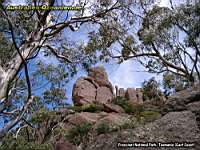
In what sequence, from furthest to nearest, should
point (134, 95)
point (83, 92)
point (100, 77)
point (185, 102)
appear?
point (100, 77), point (83, 92), point (134, 95), point (185, 102)

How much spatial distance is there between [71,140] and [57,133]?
10.8ft

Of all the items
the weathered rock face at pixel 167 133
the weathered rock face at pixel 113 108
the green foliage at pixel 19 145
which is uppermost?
the weathered rock face at pixel 113 108

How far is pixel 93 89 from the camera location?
31609mm

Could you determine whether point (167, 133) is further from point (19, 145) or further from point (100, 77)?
point (100, 77)

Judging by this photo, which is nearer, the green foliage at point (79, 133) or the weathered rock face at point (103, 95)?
the green foliage at point (79, 133)

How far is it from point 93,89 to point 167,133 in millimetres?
23777

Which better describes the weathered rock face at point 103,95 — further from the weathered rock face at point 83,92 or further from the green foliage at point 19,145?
the green foliage at point 19,145

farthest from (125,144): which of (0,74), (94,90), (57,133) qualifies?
(94,90)

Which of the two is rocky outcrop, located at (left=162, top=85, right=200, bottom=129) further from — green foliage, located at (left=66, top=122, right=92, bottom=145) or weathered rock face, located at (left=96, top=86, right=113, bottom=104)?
weathered rock face, located at (left=96, top=86, right=113, bottom=104)

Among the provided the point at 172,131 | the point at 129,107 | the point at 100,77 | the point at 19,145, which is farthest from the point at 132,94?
the point at 172,131

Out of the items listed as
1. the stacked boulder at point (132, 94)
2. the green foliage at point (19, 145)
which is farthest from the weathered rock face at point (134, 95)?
the green foliage at point (19, 145)

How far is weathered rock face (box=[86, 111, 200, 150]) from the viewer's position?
764 cm

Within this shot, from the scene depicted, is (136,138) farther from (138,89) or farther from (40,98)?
(138,89)

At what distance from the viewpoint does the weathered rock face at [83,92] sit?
1174 inches
